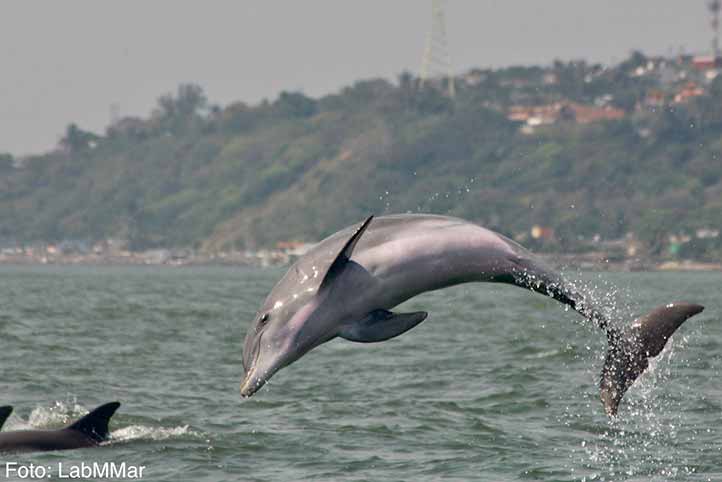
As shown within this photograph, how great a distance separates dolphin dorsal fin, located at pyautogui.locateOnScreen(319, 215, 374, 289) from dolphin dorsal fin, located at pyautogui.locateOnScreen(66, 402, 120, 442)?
11.4 metres

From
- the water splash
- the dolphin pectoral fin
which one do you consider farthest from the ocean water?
the dolphin pectoral fin

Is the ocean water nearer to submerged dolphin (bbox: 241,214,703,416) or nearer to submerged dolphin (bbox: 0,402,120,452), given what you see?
submerged dolphin (bbox: 0,402,120,452)

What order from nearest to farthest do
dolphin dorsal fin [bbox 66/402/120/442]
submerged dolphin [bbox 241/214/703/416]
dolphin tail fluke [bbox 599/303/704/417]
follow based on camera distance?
submerged dolphin [bbox 241/214/703/416], dolphin tail fluke [bbox 599/303/704/417], dolphin dorsal fin [bbox 66/402/120/442]

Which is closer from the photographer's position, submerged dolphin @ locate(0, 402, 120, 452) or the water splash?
submerged dolphin @ locate(0, 402, 120, 452)

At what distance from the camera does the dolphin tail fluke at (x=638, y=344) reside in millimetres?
13398

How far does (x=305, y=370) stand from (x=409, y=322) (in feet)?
81.5

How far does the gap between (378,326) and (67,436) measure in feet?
38.1

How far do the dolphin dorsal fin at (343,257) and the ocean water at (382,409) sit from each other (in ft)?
8.34

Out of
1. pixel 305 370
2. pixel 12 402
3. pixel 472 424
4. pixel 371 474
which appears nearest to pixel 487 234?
pixel 371 474

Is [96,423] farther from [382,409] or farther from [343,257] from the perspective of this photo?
[343,257]

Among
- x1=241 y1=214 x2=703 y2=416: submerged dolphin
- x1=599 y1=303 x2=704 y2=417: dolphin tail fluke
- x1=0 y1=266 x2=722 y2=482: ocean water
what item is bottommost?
x1=0 y1=266 x2=722 y2=482: ocean water

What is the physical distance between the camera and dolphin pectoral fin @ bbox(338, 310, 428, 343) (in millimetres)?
11938

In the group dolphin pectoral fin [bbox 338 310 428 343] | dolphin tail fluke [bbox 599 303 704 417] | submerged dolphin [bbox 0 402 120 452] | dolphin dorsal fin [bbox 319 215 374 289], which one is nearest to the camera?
dolphin dorsal fin [bbox 319 215 374 289]

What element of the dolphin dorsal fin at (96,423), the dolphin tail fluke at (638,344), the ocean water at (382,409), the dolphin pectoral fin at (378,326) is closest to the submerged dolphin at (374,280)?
the dolphin pectoral fin at (378,326)
